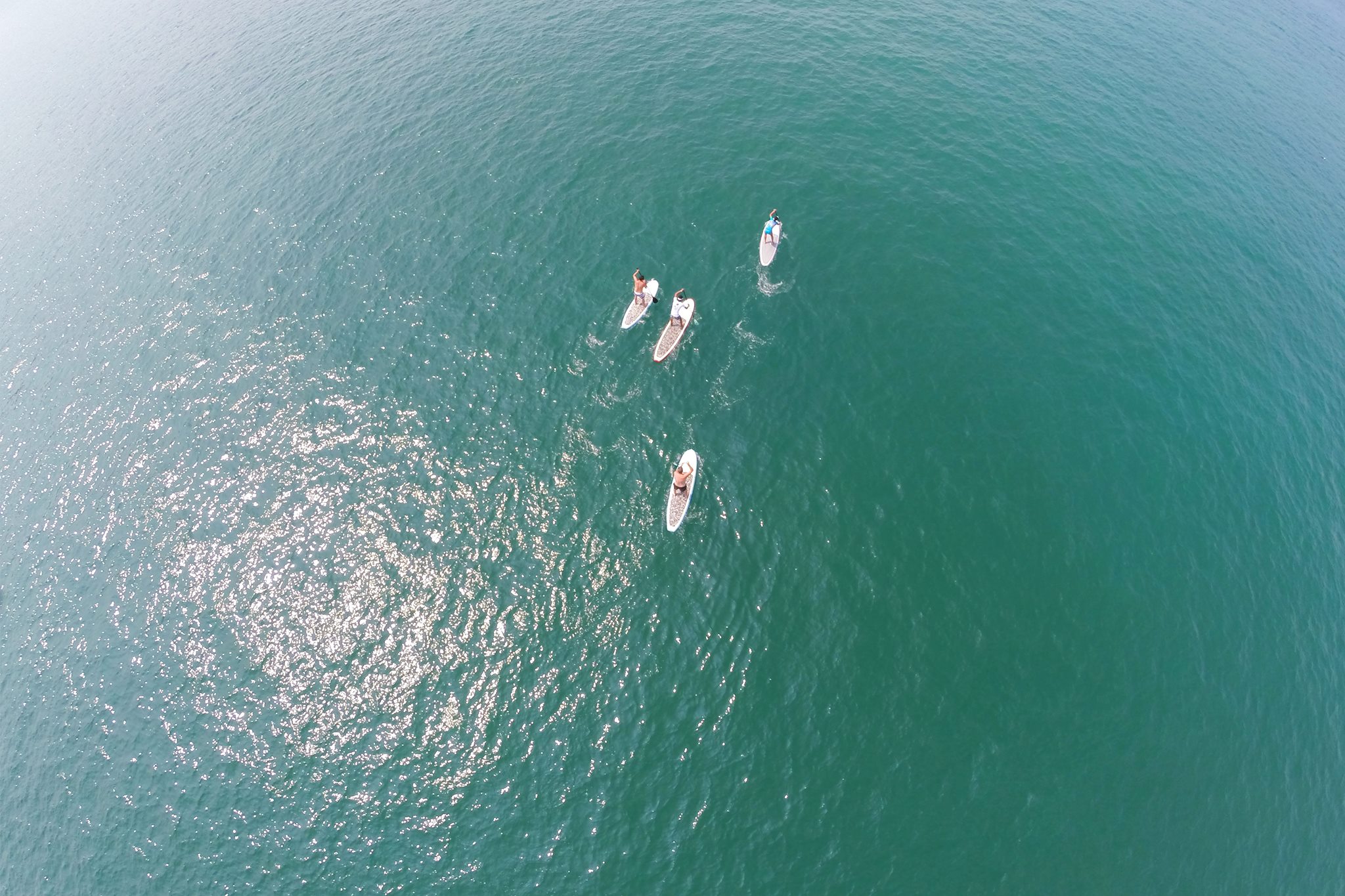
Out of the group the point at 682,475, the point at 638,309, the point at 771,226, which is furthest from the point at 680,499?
the point at 771,226

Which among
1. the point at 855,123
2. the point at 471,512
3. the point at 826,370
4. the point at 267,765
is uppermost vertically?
the point at 855,123

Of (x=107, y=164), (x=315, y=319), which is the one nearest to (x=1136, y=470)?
→ (x=315, y=319)

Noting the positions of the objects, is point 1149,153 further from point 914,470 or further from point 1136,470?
point 914,470

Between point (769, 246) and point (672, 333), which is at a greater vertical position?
point (769, 246)

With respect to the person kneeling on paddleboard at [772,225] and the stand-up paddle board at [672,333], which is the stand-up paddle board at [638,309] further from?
the person kneeling on paddleboard at [772,225]

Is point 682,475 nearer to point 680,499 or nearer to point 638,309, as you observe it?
point 680,499

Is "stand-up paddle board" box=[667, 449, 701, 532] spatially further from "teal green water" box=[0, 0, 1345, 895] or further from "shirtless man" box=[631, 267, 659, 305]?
"shirtless man" box=[631, 267, 659, 305]

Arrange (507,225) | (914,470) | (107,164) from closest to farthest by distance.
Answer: (914,470) < (507,225) < (107,164)
